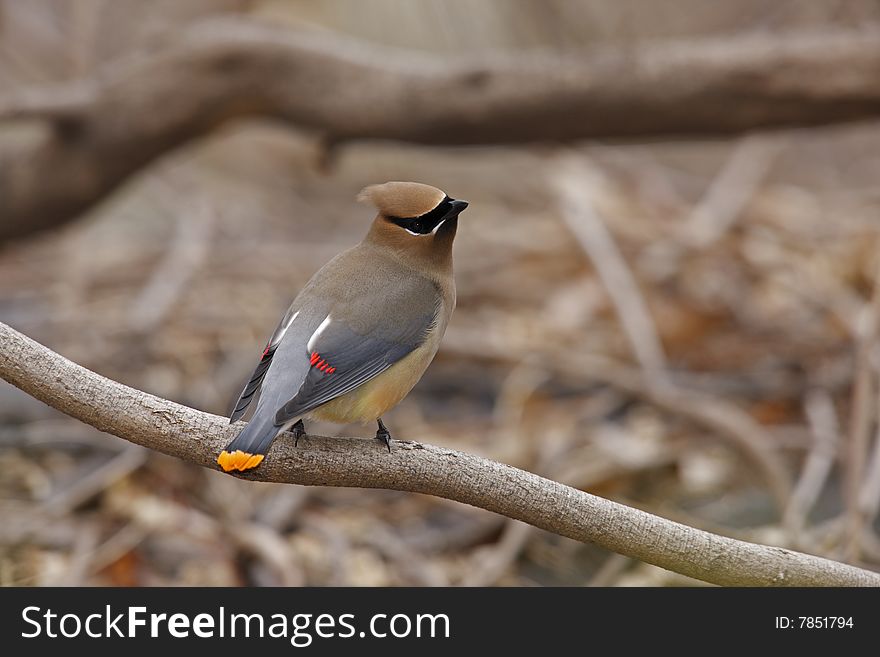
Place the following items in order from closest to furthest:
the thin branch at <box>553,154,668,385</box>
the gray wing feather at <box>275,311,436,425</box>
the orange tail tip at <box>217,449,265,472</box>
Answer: the orange tail tip at <box>217,449,265,472</box> → the gray wing feather at <box>275,311,436,425</box> → the thin branch at <box>553,154,668,385</box>

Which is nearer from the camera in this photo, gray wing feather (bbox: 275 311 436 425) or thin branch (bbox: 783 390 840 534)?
gray wing feather (bbox: 275 311 436 425)

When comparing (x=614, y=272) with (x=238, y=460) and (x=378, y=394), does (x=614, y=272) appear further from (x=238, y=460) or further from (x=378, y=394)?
(x=238, y=460)

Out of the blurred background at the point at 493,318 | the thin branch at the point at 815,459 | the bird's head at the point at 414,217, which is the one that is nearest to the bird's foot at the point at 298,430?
the bird's head at the point at 414,217

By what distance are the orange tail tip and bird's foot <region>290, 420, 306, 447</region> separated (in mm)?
275

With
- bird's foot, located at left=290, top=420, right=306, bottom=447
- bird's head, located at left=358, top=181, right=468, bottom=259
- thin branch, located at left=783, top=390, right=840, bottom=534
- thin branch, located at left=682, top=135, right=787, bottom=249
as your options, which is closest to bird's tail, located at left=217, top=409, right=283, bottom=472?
bird's foot, located at left=290, top=420, right=306, bottom=447

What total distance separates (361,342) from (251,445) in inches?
14.5

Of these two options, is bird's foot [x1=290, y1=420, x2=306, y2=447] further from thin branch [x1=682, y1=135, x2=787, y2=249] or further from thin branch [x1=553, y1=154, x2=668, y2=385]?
thin branch [x1=682, y1=135, x2=787, y2=249]

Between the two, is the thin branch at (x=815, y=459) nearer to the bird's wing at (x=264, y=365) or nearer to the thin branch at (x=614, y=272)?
the thin branch at (x=614, y=272)

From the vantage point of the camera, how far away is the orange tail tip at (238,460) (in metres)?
1.91

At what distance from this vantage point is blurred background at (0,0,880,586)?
3.83 meters

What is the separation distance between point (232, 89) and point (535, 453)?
1877mm
